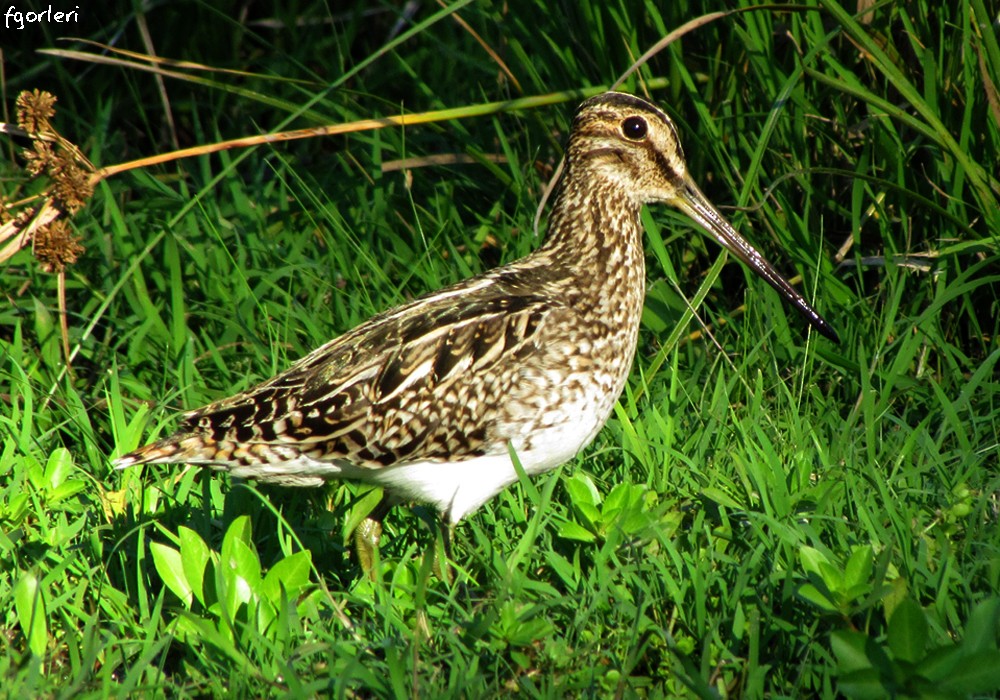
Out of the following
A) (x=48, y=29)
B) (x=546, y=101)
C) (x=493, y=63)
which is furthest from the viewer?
(x=48, y=29)

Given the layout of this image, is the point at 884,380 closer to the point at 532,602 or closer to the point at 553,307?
the point at 553,307

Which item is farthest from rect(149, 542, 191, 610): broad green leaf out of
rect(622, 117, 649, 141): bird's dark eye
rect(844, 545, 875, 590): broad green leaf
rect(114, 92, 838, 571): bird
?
rect(622, 117, 649, 141): bird's dark eye

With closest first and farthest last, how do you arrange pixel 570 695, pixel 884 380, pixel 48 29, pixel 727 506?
1. pixel 570 695
2. pixel 727 506
3. pixel 884 380
4. pixel 48 29

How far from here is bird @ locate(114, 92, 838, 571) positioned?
3805 millimetres

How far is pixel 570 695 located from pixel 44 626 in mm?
1365

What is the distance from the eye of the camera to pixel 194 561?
136 inches

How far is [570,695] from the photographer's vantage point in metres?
3.22

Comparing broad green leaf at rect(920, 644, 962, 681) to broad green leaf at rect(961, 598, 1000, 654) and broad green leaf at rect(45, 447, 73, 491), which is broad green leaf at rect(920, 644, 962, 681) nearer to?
broad green leaf at rect(961, 598, 1000, 654)

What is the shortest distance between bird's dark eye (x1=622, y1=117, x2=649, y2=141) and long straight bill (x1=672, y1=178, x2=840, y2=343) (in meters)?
0.24

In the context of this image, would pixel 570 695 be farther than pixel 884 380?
No

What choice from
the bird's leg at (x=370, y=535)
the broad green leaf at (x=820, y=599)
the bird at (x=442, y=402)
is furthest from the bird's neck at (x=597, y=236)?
the broad green leaf at (x=820, y=599)

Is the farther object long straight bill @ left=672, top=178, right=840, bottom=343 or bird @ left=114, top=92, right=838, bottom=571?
long straight bill @ left=672, top=178, right=840, bottom=343

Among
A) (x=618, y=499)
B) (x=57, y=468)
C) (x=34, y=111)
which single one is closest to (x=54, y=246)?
(x=34, y=111)

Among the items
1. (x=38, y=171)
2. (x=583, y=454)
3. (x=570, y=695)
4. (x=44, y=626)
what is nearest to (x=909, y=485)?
(x=583, y=454)
